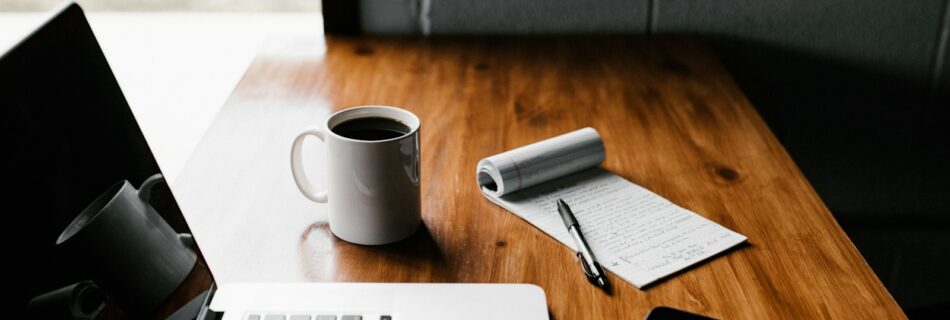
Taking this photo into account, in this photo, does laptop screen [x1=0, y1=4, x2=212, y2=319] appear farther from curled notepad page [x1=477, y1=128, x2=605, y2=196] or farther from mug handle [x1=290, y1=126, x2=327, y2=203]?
curled notepad page [x1=477, y1=128, x2=605, y2=196]

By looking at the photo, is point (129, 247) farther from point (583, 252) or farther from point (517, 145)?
point (517, 145)

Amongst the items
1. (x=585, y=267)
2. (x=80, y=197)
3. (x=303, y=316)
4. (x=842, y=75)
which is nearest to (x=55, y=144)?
(x=80, y=197)

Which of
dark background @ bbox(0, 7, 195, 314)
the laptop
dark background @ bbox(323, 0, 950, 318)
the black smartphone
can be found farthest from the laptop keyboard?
dark background @ bbox(323, 0, 950, 318)

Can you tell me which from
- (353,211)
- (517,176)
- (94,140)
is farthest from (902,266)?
(94,140)

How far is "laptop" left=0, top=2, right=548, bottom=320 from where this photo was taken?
48 centimetres

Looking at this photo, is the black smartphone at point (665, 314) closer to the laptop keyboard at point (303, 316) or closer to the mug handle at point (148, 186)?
the laptop keyboard at point (303, 316)

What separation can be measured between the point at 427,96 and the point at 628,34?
1.63ft

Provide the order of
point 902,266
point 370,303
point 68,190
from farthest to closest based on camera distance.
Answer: point 902,266, point 370,303, point 68,190

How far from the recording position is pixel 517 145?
102cm

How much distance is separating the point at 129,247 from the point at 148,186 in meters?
0.07

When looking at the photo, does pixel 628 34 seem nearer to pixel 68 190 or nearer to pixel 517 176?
pixel 517 176

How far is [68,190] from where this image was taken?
0.52m

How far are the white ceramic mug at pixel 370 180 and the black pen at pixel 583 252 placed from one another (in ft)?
0.49

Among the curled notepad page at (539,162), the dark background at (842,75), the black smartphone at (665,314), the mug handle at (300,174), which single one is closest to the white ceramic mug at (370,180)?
the mug handle at (300,174)
